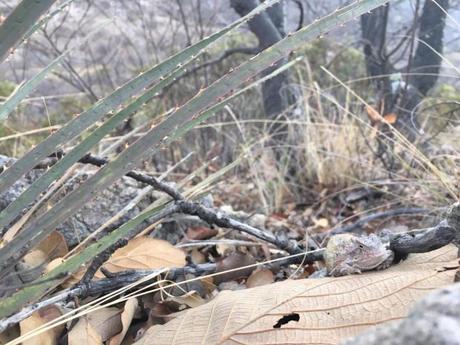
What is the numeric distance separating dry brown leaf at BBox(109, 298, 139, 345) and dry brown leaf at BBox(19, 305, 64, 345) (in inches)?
3.7

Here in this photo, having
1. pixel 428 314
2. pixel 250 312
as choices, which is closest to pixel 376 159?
pixel 250 312

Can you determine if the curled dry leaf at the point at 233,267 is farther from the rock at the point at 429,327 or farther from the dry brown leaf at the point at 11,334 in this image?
the rock at the point at 429,327

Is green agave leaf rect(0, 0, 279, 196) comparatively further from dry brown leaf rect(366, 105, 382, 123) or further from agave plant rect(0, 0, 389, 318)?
dry brown leaf rect(366, 105, 382, 123)

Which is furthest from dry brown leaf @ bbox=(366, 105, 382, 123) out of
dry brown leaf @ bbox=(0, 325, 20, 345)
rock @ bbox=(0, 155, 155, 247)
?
dry brown leaf @ bbox=(0, 325, 20, 345)

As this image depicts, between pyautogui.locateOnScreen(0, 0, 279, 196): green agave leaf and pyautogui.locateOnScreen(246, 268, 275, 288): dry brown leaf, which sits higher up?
pyautogui.locateOnScreen(0, 0, 279, 196): green agave leaf

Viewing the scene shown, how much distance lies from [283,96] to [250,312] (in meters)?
3.22

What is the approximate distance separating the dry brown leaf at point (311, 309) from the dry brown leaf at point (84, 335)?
0.32 feet

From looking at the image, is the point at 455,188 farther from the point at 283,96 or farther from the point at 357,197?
the point at 283,96

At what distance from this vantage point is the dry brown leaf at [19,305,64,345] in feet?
2.94

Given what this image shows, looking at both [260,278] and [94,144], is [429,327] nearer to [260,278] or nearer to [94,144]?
[94,144]

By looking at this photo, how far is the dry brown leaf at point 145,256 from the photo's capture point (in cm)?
113

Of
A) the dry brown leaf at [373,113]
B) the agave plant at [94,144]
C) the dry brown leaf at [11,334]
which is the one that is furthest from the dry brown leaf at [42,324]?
the dry brown leaf at [373,113]

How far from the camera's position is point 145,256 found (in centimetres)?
115

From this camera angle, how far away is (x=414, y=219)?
227 centimetres
